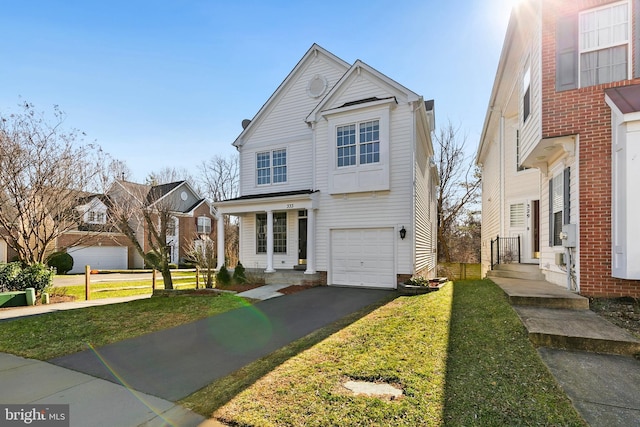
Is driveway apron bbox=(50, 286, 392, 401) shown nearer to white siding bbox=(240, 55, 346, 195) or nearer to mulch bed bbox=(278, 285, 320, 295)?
mulch bed bbox=(278, 285, 320, 295)

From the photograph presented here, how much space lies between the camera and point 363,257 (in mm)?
12070

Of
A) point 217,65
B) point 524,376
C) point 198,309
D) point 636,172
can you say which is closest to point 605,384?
point 524,376

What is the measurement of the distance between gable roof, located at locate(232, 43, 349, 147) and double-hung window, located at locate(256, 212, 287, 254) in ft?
13.5

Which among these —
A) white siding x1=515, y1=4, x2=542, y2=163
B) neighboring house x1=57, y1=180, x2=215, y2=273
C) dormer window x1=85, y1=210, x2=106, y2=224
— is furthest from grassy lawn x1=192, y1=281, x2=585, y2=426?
neighboring house x1=57, y1=180, x2=215, y2=273

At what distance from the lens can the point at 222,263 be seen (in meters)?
14.4

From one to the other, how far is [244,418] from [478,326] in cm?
432

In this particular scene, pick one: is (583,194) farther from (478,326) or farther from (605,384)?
(605,384)

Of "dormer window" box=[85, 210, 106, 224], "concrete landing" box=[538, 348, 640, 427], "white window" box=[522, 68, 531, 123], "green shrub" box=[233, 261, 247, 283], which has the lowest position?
"green shrub" box=[233, 261, 247, 283]

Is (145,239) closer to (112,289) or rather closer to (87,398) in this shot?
(112,289)

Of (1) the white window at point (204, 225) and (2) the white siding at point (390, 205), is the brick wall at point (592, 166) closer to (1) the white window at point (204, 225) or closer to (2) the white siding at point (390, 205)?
(2) the white siding at point (390, 205)

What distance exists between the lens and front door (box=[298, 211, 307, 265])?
13.7 meters

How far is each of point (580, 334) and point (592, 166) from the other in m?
3.89

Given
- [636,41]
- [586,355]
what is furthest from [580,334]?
[636,41]

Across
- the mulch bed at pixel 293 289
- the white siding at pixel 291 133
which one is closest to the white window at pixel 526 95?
the white siding at pixel 291 133
